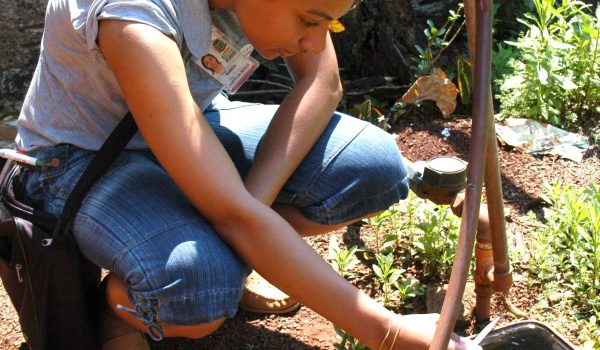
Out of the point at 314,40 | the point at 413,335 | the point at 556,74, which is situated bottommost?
the point at 413,335

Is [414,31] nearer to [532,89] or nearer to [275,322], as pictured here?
[532,89]

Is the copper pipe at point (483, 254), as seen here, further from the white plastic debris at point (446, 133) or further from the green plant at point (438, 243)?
the white plastic debris at point (446, 133)

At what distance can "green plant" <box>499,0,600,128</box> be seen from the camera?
3230 millimetres

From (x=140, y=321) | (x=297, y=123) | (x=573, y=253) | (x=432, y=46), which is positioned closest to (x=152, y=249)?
(x=140, y=321)

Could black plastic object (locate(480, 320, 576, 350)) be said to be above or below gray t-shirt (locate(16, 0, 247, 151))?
below

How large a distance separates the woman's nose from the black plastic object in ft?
3.17

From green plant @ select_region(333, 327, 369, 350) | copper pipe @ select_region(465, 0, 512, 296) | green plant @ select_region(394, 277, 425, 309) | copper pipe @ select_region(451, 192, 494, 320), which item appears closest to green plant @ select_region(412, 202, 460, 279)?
green plant @ select_region(394, 277, 425, 309)

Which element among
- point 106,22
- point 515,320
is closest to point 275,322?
point 515,320

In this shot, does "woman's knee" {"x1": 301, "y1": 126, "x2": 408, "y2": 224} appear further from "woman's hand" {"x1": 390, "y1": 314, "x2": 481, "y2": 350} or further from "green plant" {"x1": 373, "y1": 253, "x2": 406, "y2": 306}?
"woman's hand" {"x1": 390, "y1": 314, "x2": 481, "y2": 350}

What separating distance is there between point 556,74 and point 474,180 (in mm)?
1716

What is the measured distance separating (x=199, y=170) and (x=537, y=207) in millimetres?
1708

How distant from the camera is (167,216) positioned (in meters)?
1.90

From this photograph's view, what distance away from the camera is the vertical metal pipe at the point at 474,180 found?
5.27 ft

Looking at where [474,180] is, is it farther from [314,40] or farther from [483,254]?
[483,254]
